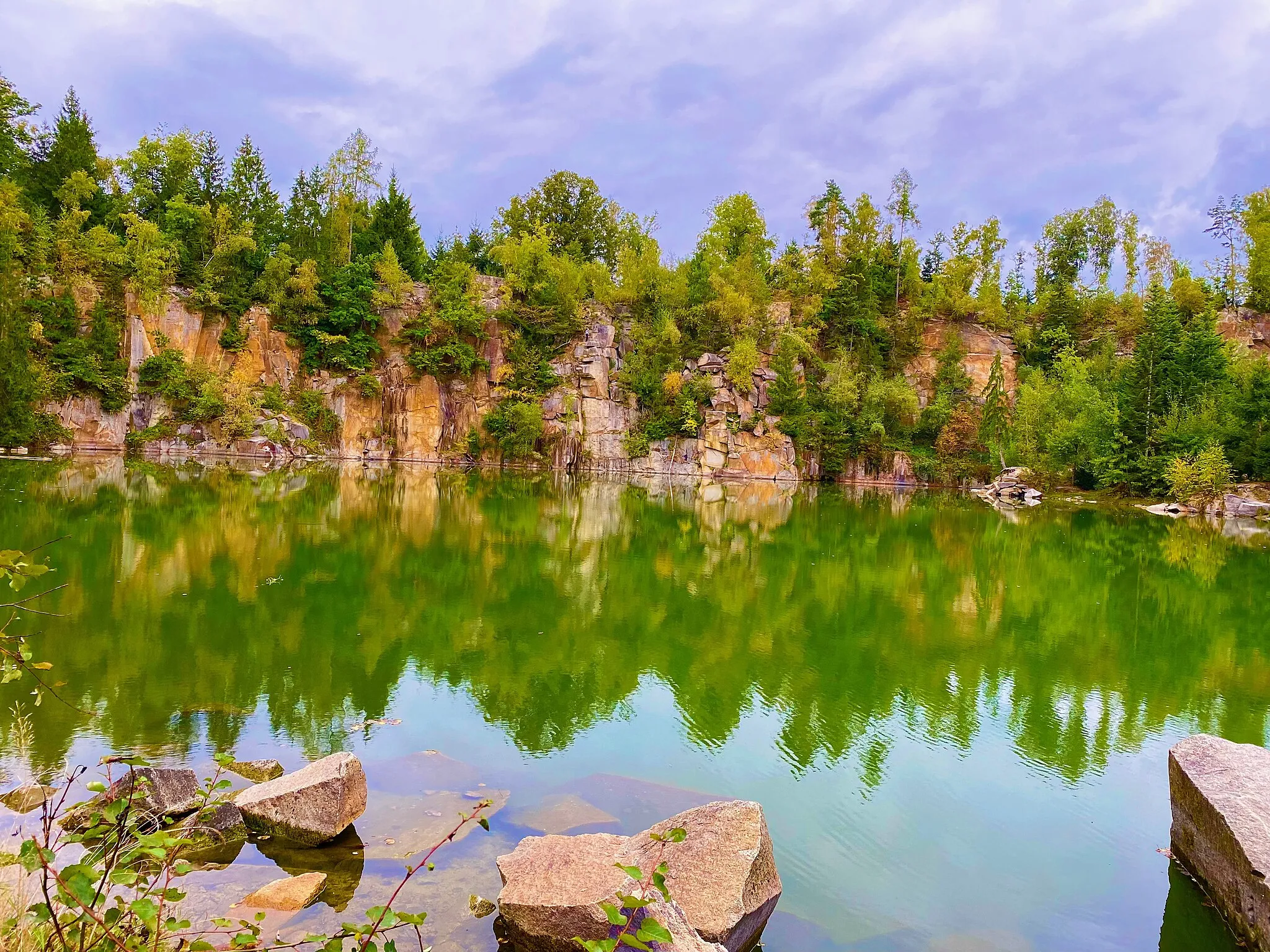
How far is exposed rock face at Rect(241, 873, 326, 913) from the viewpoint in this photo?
424 centimetres

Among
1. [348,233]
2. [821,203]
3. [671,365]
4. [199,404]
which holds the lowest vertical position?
[199,404]

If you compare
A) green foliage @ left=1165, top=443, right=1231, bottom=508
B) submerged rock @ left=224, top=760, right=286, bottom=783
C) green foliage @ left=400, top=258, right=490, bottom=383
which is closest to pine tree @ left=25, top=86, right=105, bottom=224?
green foliage @ left=400, top=258, right=490, bottom=383

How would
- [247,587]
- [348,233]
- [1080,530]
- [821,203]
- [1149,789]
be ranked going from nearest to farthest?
[1149,789]
[247,587]
[1080,530]
[348,233]
[821,203]

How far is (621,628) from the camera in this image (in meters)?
10.7

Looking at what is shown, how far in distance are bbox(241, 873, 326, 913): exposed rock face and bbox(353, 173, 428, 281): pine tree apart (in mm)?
56393

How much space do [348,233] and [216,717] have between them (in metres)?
Result: 57.3

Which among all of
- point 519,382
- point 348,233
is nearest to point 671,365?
point 519,382

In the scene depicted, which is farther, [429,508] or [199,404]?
[199,404]

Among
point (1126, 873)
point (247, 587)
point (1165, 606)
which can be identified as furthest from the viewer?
point (1165, 606)

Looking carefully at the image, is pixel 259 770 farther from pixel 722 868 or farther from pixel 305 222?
pixel 305 222

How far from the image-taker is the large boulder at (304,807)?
16.2 ft

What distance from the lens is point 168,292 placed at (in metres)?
45.0

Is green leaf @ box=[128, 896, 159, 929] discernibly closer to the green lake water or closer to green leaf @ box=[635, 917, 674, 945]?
green leaf @ box=[635, 917, 674, 945]

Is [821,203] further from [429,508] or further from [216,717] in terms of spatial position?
[216,717]
